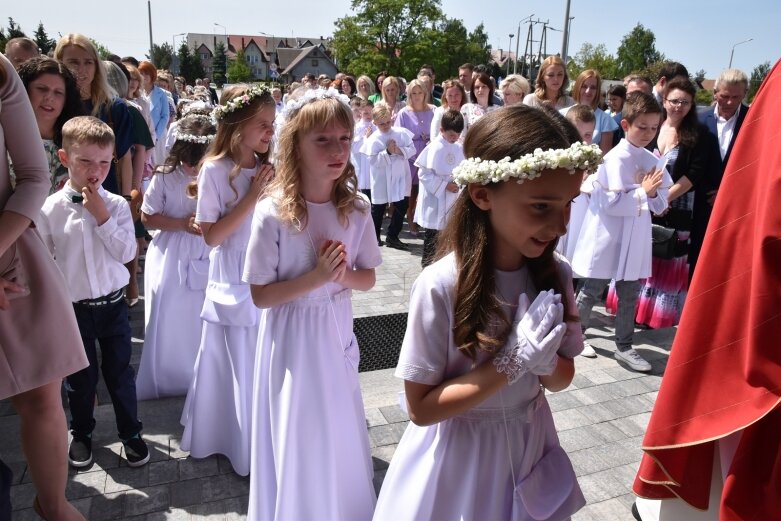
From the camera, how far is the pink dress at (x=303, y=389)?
2447 millimetres

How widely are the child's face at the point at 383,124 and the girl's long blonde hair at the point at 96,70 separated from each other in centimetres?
457

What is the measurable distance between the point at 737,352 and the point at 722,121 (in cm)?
511

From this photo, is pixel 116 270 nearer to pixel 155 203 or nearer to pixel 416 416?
pixel 155 203

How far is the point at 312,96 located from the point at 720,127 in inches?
187

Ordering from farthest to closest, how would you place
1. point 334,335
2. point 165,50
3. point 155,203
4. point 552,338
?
point 165,50 < point 155,203 < point 334,335 < point 552,338

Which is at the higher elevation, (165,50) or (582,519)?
(165,50)

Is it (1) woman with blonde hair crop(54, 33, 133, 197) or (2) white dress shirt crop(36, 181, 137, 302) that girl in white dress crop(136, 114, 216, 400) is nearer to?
(2) white dress shirt crop(36, 181, 137, 302)

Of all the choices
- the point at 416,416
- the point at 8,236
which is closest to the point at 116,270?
the point at 8,236

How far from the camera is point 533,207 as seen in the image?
1577mm

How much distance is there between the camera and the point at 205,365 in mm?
3258

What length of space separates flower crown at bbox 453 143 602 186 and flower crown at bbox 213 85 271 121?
1.87 metres

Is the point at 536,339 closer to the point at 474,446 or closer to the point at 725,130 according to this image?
the point at 474,446

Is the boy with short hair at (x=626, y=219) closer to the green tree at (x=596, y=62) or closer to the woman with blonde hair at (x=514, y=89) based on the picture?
the woman with blonde hair at (x=514, y=89)

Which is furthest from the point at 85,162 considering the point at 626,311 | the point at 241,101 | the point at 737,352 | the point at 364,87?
the point at 364,87
